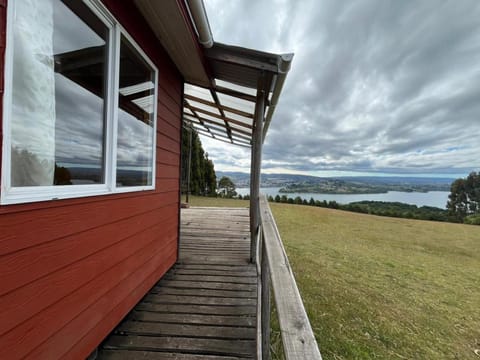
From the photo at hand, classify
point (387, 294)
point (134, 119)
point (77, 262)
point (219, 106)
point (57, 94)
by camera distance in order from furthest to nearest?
1. point (387, 294)
2. point (219, 106)
3. point (134, 119)
4. point (77, 262)
5. point (57, 94)

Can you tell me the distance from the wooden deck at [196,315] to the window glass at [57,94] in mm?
1308

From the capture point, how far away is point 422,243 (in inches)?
372

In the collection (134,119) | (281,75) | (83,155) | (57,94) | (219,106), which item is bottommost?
(83,155)

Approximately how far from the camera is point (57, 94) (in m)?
1.16

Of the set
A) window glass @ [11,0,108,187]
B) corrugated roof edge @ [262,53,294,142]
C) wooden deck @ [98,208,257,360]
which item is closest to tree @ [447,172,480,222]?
corrugated roof edge @ [262,53,294,142]

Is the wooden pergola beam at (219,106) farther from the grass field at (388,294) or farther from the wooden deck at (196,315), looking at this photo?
the grass field at (388,294)

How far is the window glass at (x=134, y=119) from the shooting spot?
1.76 metres

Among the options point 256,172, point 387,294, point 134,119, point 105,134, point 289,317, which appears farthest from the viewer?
point 387,294

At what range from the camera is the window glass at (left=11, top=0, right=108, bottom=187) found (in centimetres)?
96

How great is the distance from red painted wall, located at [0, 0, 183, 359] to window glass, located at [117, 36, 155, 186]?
0.15 metres

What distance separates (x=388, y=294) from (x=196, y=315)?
435cm

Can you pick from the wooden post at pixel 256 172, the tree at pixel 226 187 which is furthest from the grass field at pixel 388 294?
the tree at pixel 226 187

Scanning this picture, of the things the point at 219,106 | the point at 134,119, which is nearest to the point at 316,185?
the point at 219,106

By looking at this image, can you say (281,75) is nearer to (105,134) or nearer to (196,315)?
(105,134)
